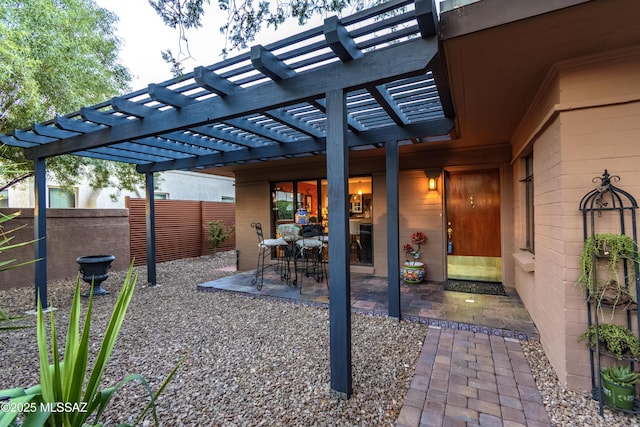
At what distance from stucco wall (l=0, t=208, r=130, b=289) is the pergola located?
219 cm

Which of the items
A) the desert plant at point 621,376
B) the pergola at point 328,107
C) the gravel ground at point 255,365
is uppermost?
the pergola at point 328,107

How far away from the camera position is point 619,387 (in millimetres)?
1996

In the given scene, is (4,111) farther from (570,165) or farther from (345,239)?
(570,165)

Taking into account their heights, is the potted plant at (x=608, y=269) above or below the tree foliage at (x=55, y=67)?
below

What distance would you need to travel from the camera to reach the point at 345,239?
2.27m

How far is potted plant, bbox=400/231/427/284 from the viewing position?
5.25 m

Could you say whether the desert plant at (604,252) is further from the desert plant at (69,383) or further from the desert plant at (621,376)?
the desert plant at (69,383)

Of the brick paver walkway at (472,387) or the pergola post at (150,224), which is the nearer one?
the brick paver walkway at (472,387)

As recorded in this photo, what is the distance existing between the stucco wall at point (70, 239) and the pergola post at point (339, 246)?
6.85 metres

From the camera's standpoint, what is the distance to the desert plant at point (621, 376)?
2008 millimetres

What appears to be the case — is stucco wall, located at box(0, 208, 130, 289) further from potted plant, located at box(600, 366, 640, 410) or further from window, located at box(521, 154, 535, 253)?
window, located at box(521, 154, 535, 253)

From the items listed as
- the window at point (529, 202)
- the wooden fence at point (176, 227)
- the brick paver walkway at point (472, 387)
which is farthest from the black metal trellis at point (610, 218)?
the wooden fence at point (176, 227)

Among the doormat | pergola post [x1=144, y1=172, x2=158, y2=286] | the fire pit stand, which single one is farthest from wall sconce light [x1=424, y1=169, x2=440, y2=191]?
the fire pit stand

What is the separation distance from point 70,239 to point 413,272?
24.9ft
